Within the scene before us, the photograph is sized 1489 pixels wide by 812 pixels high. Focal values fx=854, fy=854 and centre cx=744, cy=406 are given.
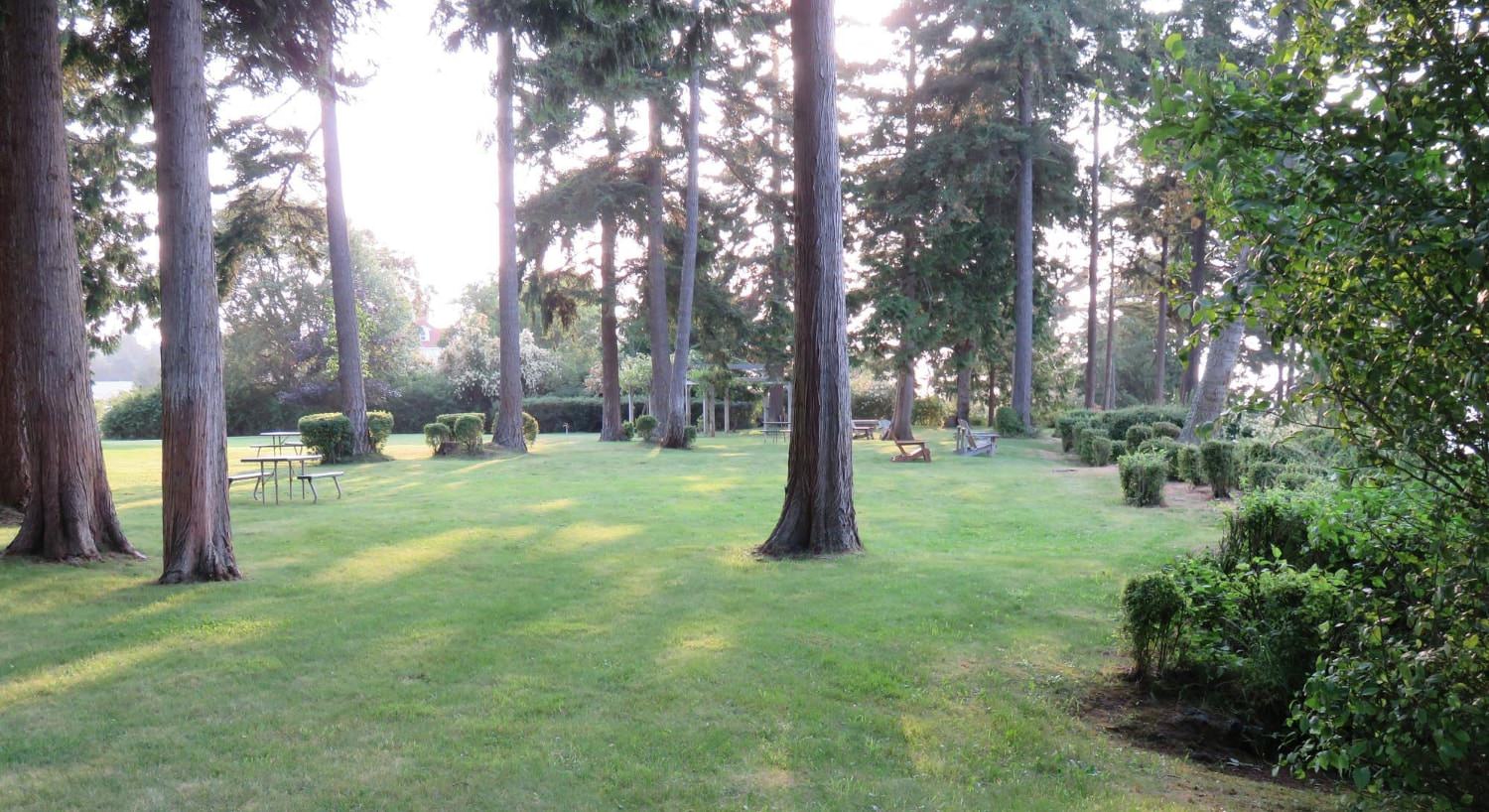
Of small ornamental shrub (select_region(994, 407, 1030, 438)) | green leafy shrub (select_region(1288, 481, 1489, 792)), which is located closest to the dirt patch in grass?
green leafy shrub (select_region(1288, 481, 1489, 792))

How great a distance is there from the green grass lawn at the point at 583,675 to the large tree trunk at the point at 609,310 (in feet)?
56.8

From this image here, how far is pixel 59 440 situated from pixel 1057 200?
88.0 feet

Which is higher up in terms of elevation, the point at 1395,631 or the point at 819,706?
the point at 1395,631

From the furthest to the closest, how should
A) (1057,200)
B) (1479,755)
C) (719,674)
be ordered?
(1057,200)
(719,674)
(1479,755)

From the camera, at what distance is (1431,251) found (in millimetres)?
2266

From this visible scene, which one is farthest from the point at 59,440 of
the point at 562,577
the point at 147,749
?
the point at 147,749

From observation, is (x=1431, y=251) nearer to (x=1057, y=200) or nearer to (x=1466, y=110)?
(x=1466, y=110)

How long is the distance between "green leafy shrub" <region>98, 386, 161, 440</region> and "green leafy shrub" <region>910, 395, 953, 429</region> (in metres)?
34.2

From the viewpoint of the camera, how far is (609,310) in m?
27.0

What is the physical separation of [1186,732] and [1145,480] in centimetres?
828

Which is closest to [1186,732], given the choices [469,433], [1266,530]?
[1266,530]

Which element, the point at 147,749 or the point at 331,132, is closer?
the point at 147,749

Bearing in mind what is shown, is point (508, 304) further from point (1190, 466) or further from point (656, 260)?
point (1190, 466)

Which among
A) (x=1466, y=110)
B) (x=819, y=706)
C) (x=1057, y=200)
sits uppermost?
(x=1057, y=200)
